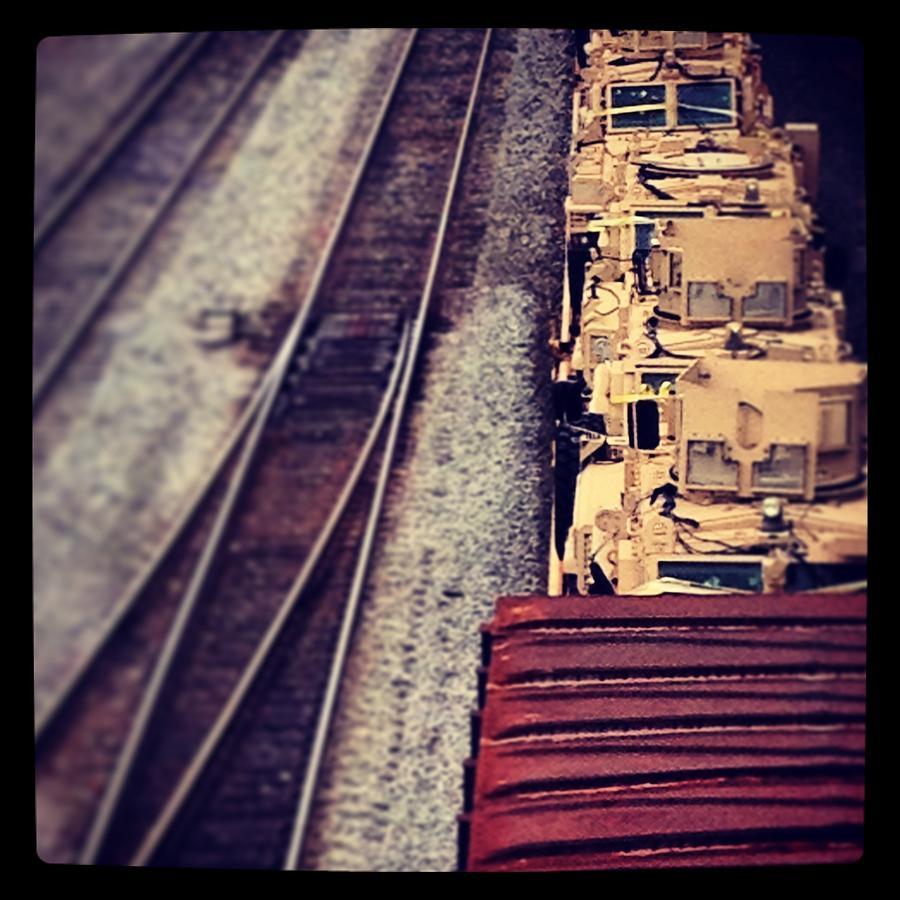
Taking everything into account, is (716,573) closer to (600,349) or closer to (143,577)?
(600,349)

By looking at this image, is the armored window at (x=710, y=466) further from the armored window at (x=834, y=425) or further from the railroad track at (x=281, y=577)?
the railroad track at (x=281, y=577)

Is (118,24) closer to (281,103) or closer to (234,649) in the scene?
(281,103)

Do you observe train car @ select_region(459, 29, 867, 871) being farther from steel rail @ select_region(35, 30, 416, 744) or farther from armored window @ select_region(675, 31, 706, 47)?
steel rail @ select_region(35, 30, 416, 744)

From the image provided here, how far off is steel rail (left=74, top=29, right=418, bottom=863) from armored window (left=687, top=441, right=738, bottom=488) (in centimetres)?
152

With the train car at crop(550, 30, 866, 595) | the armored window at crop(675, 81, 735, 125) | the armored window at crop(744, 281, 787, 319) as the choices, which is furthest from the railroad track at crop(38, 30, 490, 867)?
the armored window at crop(744, 281, 787, 319)

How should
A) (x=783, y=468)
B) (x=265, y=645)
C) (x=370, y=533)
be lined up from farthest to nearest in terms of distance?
1. (x=370, y=533)
2. (x=265, y=645)
3. (x=783, y=468)

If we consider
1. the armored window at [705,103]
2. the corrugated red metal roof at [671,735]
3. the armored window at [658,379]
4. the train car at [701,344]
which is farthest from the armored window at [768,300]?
the corrugated red metal roof at [671,735]

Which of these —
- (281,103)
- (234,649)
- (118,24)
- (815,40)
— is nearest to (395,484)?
(234,649)

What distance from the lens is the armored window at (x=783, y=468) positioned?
2277mm

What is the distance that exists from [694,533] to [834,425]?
1.86 feet

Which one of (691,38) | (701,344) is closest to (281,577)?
(701,344)

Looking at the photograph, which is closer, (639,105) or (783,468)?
(783,468)

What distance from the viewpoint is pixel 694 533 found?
7.79 ft

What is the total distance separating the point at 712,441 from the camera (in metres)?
2.32
